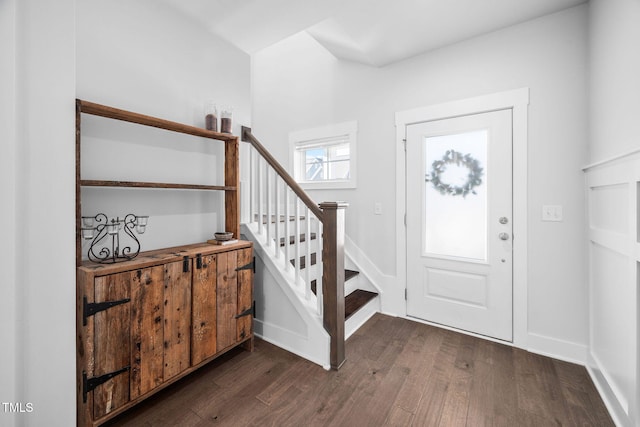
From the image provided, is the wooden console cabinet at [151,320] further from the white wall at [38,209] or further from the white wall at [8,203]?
the white wall at [8,203]

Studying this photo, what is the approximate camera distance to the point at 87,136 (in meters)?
1.64

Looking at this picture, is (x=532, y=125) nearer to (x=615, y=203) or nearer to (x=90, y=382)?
(x=615, y=203)

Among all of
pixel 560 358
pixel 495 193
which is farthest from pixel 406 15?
pixel 560 358

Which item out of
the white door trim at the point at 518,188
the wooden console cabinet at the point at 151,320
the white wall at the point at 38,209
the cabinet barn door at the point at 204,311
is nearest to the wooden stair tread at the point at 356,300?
the wooden console cabinet at the point at 151,320

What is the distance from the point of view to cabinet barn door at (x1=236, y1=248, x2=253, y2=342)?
2.08 m

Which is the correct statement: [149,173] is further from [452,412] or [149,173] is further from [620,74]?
[620,74]

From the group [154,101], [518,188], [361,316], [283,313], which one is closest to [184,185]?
[154,101]

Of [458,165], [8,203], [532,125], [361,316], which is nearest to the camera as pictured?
[8,203]

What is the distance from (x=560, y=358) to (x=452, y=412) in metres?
1.22

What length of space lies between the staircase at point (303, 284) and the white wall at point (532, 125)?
3.54 ft

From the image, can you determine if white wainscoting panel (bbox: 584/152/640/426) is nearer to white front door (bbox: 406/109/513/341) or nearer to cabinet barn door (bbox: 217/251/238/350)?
white front door (bbox: 406/109/513/341)

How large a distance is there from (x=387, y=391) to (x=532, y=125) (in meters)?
2.30

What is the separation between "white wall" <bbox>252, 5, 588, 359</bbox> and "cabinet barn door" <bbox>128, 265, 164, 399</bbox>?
2.12m

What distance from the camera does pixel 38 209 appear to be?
1.21 m
